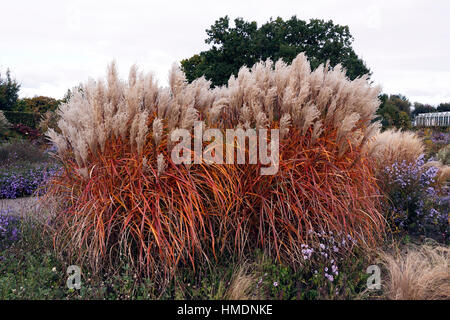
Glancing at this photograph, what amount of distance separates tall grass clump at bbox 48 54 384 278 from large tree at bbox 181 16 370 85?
60.2 ft

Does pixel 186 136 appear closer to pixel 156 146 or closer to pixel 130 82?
pixel 156 146

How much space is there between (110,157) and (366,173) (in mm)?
2569

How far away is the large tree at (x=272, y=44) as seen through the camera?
21375 mm

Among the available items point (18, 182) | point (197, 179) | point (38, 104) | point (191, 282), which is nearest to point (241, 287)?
point (191, 282)

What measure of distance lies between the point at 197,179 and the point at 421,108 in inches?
2171

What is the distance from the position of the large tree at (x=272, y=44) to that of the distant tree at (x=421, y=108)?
103ft

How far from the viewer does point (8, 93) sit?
69.2ft

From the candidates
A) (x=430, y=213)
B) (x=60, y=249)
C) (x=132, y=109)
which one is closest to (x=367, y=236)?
(x=430, y=213)

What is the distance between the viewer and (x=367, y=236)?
3.51 m

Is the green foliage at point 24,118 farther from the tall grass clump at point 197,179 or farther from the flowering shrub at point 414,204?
the flowering shrub at point 414,204

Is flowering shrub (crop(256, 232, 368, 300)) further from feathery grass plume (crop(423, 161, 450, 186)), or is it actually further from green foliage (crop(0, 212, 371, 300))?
feathery grass plume (crop(423, 161, 450, 186))

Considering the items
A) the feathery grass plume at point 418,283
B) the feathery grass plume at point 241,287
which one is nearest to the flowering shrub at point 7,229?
the feathery grass plume at point 241,287

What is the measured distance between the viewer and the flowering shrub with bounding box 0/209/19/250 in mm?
3664

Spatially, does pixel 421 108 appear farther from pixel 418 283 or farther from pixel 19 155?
pixel 418 283
